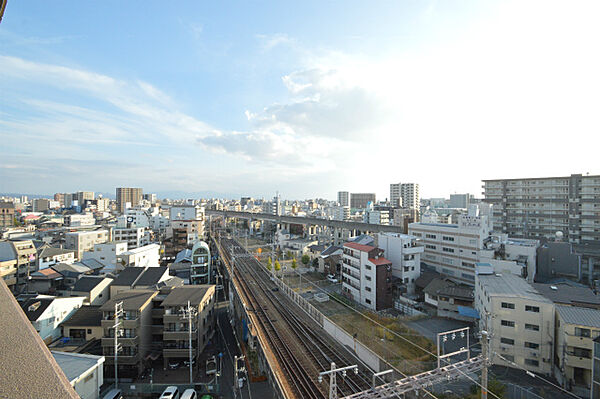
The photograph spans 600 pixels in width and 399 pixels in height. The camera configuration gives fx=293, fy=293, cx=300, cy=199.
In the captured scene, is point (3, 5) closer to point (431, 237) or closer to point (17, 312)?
point (17, 312)

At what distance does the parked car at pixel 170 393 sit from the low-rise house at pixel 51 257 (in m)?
Result: 21.8

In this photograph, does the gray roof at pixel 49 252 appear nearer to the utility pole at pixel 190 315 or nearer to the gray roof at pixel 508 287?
the utility pole at pixel 190 315

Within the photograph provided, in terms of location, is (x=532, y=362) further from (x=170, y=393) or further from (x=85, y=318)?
(x=85, y=318)

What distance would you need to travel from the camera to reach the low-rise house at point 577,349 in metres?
11.4

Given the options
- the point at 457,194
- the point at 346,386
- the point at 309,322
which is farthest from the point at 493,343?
the point at 457,194

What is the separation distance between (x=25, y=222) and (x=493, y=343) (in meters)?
76.8

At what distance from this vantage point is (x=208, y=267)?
2773cm

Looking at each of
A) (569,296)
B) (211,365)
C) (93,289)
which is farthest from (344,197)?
(211,365)

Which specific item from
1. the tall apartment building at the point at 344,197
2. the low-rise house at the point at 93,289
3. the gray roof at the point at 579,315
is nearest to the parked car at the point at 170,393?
the low-rise house at the point at 93,289

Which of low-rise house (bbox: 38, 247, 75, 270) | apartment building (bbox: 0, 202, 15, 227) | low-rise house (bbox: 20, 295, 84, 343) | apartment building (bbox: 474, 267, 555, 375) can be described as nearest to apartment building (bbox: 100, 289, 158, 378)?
low-rise house (bbox: 20, 295, 84, 343)

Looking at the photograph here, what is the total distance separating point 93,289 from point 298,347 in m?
15.2

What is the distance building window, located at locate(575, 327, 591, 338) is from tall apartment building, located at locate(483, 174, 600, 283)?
19851 millimetres

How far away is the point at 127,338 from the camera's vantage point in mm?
15062

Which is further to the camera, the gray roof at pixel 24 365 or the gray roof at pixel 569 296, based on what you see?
the gray roof at pixel 569 296
